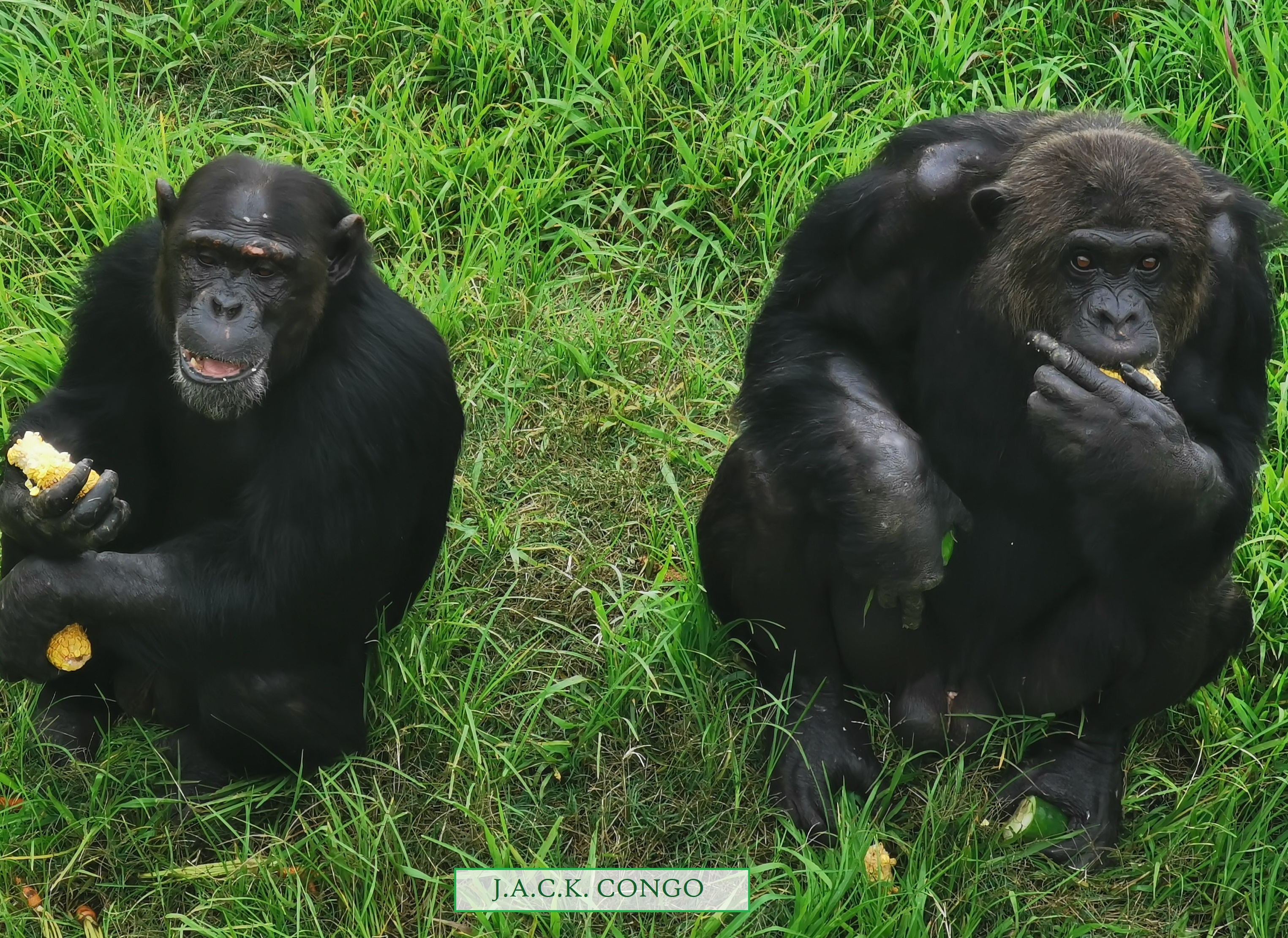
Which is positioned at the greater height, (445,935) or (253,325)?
(253,325)

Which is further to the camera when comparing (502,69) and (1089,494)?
(502,69)

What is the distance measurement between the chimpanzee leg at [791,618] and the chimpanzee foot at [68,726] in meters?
2.12

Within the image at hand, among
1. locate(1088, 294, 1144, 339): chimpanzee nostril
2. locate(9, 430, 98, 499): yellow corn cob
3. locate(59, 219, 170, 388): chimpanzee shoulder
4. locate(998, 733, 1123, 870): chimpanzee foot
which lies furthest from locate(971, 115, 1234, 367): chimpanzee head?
locate(9, 430, 98, 499): yellow corn cob

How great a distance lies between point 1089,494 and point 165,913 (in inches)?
121

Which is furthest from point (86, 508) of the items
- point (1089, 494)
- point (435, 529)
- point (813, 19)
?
point (813, 19)

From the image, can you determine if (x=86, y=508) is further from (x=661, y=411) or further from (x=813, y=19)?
(x=813, y=19)

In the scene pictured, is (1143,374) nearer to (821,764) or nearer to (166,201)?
(821,764)

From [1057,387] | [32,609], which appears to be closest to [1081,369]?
[1057,387]

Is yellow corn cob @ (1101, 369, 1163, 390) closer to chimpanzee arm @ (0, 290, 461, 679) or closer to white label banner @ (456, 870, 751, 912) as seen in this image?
white label banner @ (456, 870, 751, 912)

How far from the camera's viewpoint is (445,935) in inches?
196

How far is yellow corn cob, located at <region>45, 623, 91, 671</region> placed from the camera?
520 cm

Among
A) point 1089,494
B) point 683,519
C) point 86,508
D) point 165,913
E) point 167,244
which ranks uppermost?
point 167,244

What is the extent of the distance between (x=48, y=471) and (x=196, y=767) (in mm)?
1098

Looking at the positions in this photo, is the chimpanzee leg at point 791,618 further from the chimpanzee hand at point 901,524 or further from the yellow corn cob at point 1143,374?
the yellow corn cob at point 1143,374
